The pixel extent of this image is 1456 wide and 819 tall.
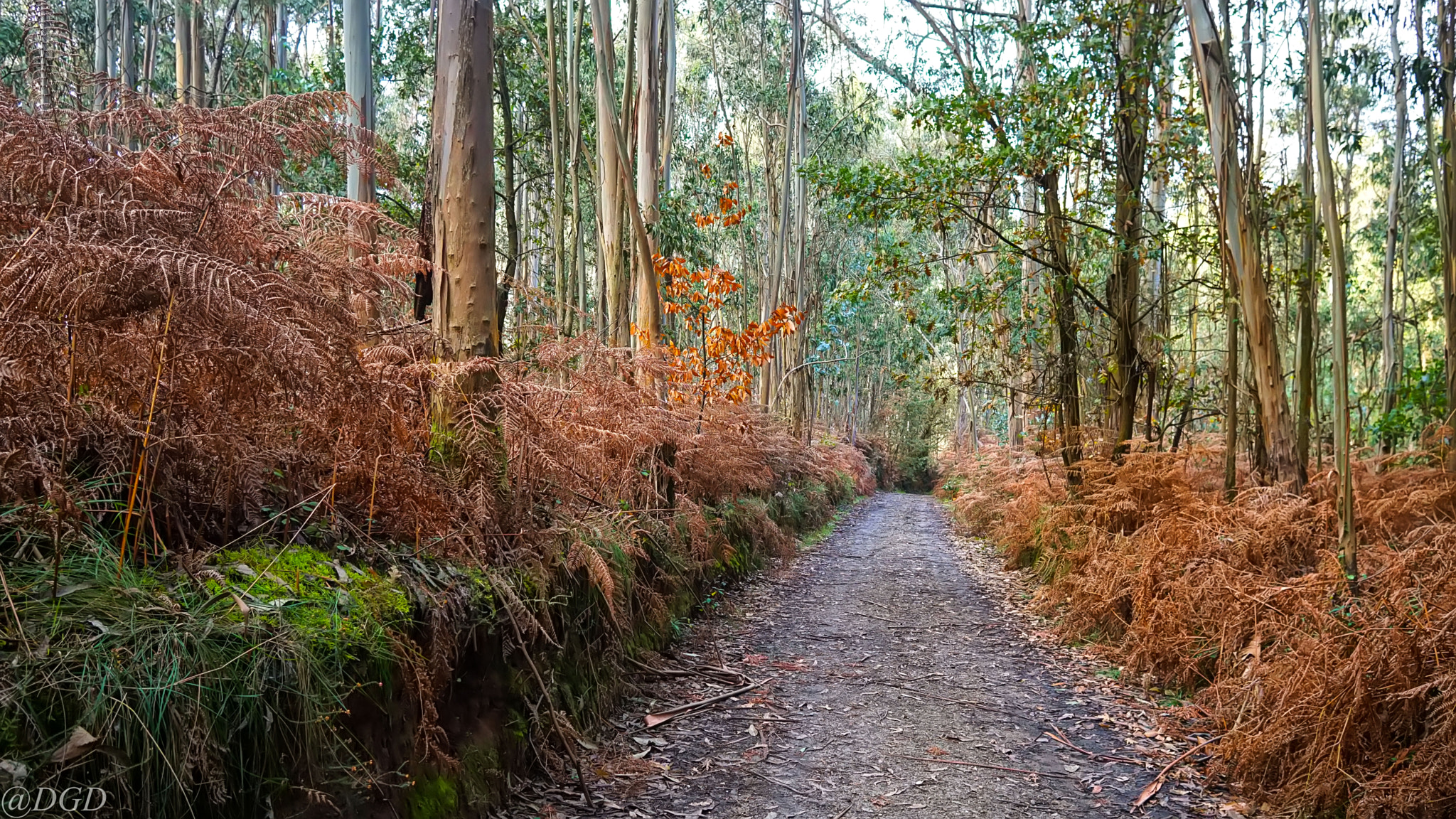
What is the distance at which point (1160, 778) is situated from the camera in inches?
172

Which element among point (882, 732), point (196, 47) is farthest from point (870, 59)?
point (882, 732)

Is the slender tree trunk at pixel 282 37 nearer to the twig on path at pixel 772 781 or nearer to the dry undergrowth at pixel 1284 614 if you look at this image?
the dry undergrowth at pixel 1284 614

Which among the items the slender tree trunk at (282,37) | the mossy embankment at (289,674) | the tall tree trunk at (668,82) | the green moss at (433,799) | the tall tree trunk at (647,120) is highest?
the slender tree trunk at (282,37)

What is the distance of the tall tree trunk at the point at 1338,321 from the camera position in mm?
4410

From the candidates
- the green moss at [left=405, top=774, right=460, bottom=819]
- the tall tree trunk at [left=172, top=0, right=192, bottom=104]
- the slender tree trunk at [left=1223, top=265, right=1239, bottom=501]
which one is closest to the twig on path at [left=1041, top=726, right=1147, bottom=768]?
the slender tree trunk at [left=1223, top=265, right=1239, bottom=501]

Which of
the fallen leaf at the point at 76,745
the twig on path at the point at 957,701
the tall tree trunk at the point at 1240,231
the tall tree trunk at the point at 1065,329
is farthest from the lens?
the tall tree trunk at the point at 1065,329

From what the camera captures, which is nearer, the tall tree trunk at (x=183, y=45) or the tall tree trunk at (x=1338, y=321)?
the tall tree trunk at (x=1338, y=321)

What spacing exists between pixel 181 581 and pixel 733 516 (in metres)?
7.79

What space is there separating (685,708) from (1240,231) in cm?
521

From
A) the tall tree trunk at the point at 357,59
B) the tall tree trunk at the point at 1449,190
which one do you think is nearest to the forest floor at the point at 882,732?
the tall tree trunk at the point at 1449,190

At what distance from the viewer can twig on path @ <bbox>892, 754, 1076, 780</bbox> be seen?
4402 mm

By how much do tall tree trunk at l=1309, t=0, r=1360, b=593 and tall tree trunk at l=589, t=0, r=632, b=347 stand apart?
5359 mm

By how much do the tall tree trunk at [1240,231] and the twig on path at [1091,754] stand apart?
3.00 m

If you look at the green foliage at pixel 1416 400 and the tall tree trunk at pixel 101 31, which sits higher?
the tall tree trunk at pixel 101 31
